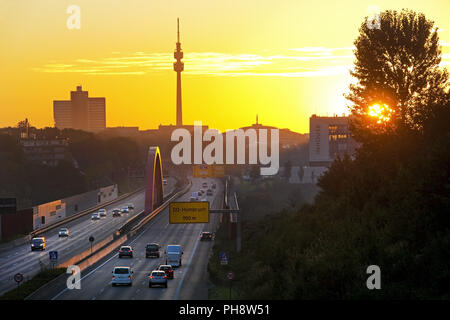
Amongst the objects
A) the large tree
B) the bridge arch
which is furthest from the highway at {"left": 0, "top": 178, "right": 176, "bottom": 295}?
the large tree

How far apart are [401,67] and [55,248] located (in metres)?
42.8

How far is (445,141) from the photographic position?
46.8 meters

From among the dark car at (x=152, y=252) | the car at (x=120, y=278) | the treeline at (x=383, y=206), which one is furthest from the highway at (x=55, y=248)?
the treeline at (x=383, y=206)

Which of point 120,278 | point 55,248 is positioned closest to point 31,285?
point 120,278

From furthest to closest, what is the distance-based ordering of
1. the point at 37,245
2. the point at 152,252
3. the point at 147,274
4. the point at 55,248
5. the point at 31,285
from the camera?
1. the point at 55,248
2. the point at 37,245
3. the point at 152,252
4. the point at 147,274
5. the point at 31,285

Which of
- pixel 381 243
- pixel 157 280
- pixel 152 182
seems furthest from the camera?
pixel 152 182

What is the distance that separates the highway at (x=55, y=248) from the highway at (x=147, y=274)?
5.02 m

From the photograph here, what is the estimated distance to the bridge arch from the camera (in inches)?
5768

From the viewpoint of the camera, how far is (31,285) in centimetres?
5484

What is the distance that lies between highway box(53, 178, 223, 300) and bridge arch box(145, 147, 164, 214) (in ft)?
103

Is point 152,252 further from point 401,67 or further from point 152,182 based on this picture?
point 152,182
